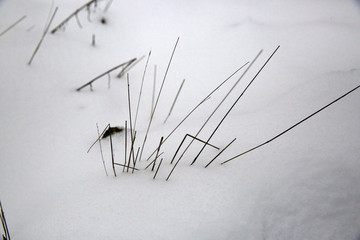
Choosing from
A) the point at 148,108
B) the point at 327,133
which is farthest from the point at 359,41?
the point at 148,108

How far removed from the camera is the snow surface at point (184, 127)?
0.52 m

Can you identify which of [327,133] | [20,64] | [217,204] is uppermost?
[20,64]

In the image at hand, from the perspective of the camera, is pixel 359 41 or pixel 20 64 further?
pixel 359 41

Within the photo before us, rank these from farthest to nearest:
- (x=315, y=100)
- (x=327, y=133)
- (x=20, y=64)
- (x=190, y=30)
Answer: (x=190, y=30) < (x=20, y=64) < (x=315, y=100) < (x=327, y=133)

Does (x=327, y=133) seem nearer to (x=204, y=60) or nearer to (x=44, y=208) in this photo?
(x=204, y=60)

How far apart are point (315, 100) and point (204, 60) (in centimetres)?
53

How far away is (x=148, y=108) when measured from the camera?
35.3 inches

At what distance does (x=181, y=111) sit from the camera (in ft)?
2.85

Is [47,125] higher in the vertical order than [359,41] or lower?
lower

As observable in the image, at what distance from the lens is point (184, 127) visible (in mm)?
785

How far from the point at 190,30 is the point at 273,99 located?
2.21 feet

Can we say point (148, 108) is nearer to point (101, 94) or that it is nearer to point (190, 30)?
point (101, 94)

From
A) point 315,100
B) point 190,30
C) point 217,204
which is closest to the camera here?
point 217,204

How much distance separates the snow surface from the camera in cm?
52
